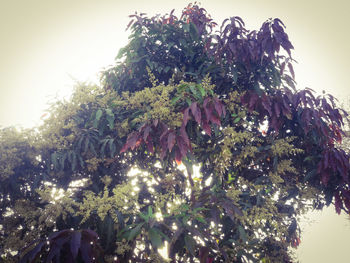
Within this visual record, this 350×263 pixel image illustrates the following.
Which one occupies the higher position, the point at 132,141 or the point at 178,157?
the point at 132,141

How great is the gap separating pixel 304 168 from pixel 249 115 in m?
0.88

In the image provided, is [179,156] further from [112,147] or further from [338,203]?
[338,203]

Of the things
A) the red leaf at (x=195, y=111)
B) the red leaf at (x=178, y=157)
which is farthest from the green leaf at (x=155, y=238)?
the red leaf at (x=195, y=111)

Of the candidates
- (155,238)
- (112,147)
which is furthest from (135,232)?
(112,147)

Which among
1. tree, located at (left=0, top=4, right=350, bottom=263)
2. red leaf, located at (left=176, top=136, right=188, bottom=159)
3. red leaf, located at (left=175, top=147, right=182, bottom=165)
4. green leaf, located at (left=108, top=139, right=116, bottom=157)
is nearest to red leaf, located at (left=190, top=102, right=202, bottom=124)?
tree, located at (left=0, top=4, right=350, bottom=263)

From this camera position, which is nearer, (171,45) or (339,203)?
(339,203)

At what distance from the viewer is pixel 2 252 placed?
2127 mm

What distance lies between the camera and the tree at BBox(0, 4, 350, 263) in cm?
205

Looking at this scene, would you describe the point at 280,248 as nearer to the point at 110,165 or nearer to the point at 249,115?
the point at 249,115

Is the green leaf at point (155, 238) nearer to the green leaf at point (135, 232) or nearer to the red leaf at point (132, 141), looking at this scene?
the green leaf at point (135, 232)

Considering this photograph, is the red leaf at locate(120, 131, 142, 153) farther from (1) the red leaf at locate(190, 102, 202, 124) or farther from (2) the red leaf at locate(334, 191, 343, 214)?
(2) the red leaf at locate(334, 191, 343, 214)

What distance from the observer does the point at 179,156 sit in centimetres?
217

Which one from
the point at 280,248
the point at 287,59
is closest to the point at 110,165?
the point at 280,248

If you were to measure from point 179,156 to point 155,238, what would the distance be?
0.70 metres
